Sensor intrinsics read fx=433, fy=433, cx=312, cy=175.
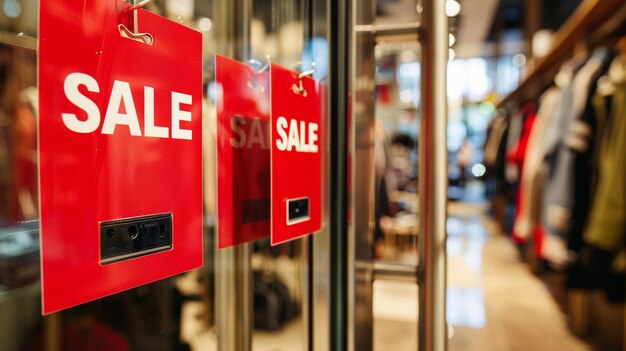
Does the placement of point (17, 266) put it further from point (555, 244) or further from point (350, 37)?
point (555, 244)

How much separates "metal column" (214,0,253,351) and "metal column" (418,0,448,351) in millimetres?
268

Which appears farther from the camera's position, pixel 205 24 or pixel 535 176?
pixel 535 176

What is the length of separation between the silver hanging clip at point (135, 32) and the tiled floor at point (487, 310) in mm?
1152

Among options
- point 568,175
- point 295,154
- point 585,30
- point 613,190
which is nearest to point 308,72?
point 295,154

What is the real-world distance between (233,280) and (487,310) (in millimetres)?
2301

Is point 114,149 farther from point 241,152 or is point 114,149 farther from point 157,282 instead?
A: point 157,282

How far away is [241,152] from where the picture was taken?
460 mm

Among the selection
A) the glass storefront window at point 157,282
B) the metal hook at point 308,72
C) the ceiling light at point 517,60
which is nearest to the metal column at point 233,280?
the glass storefront window at point 157,282

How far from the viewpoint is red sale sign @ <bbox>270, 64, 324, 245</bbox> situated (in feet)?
1.52

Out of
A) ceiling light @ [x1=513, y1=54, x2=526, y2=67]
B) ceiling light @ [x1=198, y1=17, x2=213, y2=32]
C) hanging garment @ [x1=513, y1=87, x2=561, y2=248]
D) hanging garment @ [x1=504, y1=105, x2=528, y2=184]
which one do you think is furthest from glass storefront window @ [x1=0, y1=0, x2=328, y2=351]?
ceiling light @ [x1=513, y1=54, x2=526, y2=67]

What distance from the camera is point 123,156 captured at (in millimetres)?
302

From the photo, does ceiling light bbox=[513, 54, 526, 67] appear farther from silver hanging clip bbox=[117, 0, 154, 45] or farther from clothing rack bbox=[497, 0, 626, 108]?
silver hanging clip bbox=[117, 0, 154, 45]

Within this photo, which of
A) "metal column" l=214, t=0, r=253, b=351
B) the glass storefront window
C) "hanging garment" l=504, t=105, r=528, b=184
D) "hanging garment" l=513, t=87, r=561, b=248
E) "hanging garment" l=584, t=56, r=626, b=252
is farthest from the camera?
"hanging garment" l=504, t=105, r=528, b=184

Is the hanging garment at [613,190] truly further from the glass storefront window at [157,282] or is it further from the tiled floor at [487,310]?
the glass storefront window at [157,282]
